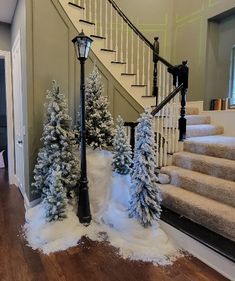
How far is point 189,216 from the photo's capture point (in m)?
2.60

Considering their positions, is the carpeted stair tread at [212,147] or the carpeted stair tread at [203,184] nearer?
the carpeted stair tread at [203,184]

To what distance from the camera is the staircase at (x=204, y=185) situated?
2.34 m

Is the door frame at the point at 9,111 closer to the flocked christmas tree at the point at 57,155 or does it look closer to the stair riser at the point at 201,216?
the flocked christmas tree at the point at 57,155

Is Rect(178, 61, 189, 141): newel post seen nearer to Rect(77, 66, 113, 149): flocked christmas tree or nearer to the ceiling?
Rect(77, 66, 113, 149): flocked christmas tree

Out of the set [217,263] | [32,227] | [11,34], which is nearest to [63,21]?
[11,34]

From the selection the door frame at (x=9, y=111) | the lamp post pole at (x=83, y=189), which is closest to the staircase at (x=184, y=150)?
the lamp post pole at (x=83, y=189)

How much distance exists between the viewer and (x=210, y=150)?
3283 mm

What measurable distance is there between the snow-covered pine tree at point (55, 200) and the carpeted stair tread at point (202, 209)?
122 centimetres

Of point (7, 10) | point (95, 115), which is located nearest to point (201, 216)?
point (95, 115)

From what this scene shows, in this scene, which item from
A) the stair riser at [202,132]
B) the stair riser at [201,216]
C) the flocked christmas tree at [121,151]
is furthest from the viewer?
the stair riser at [202,132]

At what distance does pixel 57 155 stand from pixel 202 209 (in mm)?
1687

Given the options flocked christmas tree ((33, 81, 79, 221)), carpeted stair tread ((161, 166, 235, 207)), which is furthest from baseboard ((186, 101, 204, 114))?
flocked christmas tree ((33, 81, 79, 221))

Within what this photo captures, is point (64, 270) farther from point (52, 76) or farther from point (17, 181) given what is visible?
point (17, 181)

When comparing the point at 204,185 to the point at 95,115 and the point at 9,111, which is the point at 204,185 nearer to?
the point at 95,115
